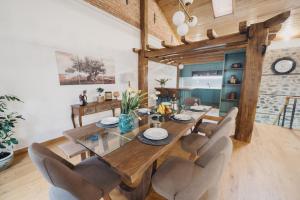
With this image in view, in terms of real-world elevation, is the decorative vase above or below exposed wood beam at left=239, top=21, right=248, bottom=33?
below

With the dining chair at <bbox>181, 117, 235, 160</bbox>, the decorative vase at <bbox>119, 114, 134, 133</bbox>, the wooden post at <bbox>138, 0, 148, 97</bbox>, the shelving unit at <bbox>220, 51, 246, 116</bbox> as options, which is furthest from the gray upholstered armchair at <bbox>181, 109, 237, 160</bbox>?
the wooden post at <bbox>138, 0, 148, 97</bbox>

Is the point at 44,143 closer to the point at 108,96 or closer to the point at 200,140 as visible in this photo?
the point at 108,96

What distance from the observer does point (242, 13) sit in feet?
13.4

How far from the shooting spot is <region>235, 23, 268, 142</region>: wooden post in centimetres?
223

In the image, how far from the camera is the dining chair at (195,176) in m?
0.79

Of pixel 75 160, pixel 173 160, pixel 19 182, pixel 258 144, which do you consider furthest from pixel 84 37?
pixel 258 144

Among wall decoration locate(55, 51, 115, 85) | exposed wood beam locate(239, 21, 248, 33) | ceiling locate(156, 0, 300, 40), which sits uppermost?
ceiling locate(156, 0, 300, 40)

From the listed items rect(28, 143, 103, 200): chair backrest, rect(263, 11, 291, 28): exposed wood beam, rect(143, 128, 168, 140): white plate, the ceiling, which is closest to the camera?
rect(28, 143, 103, 200): chair backrest

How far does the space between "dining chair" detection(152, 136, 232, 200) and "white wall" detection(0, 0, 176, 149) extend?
2464 mm

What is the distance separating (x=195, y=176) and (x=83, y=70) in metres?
3.00

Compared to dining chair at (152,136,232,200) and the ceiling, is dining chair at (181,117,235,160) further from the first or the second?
the ceiling

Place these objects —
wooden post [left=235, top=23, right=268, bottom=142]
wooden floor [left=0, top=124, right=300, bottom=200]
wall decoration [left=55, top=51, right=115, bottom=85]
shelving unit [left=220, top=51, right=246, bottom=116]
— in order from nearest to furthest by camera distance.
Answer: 1. wooden floor [left=0, top=124, right=300, bottom=200]
2. wooden post [left=235, top=23, right=268, bottom=142]
3. wall decoration [left=55, top=51, right=115, bottom=85]
4. shelving unit [left=220, top=51, right=246, bottom=116]

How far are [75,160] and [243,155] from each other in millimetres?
2802

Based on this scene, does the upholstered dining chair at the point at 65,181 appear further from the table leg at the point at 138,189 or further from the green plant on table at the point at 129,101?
the green plant on table at the point at 129,101
